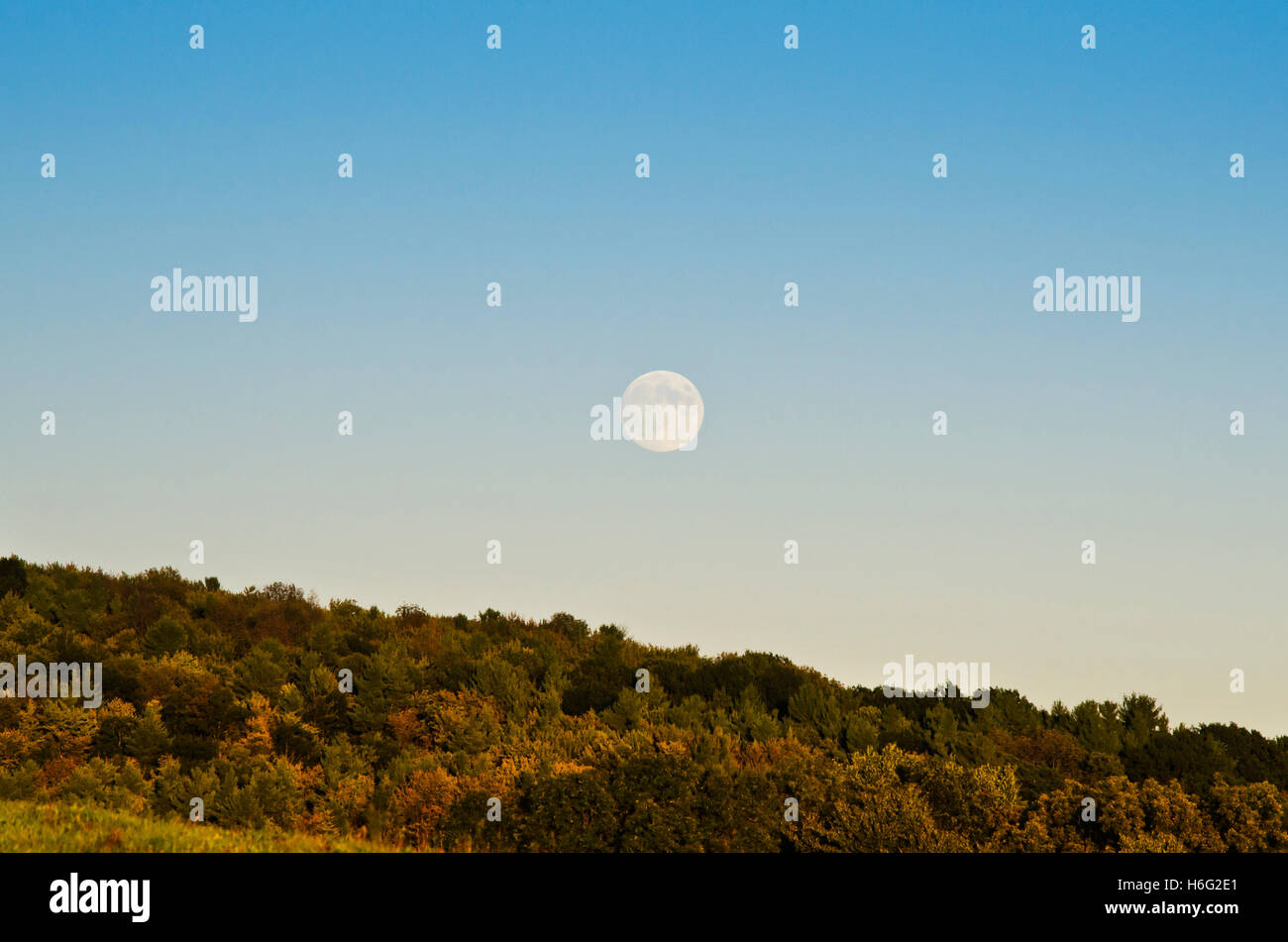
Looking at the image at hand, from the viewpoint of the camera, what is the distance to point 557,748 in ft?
141

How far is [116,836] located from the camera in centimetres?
1897

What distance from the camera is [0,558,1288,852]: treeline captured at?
33.4m

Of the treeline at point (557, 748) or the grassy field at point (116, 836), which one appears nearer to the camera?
the grassy field at point (116, 836)

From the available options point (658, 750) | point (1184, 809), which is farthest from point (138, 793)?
point (1184, 809)

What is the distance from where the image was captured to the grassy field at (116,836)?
18312mm

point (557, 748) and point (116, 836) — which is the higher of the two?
point (116, 836)

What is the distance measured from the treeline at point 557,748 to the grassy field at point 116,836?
784cm

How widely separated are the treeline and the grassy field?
784 centimetres

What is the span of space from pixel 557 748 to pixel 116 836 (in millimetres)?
24927

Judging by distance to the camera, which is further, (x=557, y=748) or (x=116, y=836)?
(x=557, y=748)

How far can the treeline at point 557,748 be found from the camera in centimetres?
3344
